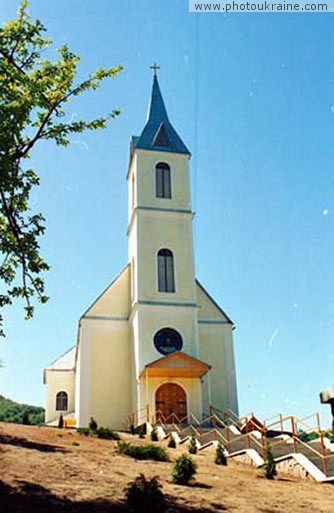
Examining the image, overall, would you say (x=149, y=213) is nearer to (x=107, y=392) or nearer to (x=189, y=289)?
(x=189, y=289)

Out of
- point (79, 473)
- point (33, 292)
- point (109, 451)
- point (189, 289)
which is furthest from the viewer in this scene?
point (189, 289)

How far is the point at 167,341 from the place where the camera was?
27281mm

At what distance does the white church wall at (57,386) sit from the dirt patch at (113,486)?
25.6 m

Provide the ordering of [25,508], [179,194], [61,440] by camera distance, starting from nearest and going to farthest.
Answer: [25,508] → [61,440] → [179,194]

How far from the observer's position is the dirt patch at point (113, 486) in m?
8.40

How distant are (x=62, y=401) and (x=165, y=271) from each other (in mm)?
16385

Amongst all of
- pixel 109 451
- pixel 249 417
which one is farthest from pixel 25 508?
pixel 249 417

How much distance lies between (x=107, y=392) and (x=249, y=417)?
9705mm

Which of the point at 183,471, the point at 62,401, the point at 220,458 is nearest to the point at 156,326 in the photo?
the point at 220,458

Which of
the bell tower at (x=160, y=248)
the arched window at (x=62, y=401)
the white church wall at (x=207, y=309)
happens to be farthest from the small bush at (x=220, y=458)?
the arched window at (x=62, y=401)

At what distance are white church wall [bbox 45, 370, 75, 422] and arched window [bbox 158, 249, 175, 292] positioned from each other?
15.5 m

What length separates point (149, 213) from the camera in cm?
3000

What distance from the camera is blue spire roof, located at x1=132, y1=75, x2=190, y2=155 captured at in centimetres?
3212

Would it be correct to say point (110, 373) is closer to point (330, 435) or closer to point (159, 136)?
point (330, 435)
